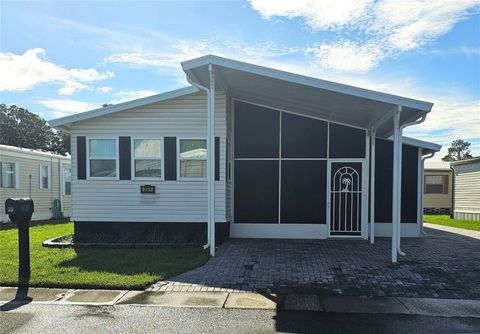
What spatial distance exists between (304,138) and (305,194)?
1.61 m

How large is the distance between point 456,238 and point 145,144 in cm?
950

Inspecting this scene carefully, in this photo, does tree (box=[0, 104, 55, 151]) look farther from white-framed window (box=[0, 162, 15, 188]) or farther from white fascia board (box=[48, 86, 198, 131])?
white fascia board (box=[48, 86, 198, 131])

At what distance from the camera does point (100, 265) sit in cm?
739

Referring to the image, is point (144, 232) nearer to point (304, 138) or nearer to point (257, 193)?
point (257, 193)

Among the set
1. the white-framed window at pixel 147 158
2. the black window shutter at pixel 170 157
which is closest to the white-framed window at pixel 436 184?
the black window shutter at pixel 170 157

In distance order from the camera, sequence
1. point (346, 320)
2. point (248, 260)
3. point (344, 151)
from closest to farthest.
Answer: point (346, 320), point (248, 260), point (344, 151)

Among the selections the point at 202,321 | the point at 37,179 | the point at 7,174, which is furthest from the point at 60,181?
the point at 202,321

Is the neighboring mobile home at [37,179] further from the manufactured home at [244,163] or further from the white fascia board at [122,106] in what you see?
the white fascia board at [122,106]

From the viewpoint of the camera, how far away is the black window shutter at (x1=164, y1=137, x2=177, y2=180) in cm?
1042

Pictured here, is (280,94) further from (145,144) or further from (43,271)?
(43,271)

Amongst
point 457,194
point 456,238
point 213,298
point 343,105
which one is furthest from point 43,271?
point 457,194

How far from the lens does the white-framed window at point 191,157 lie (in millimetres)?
10430

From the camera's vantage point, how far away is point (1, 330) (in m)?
4.42

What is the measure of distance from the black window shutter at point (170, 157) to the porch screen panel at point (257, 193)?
78.0 inches
